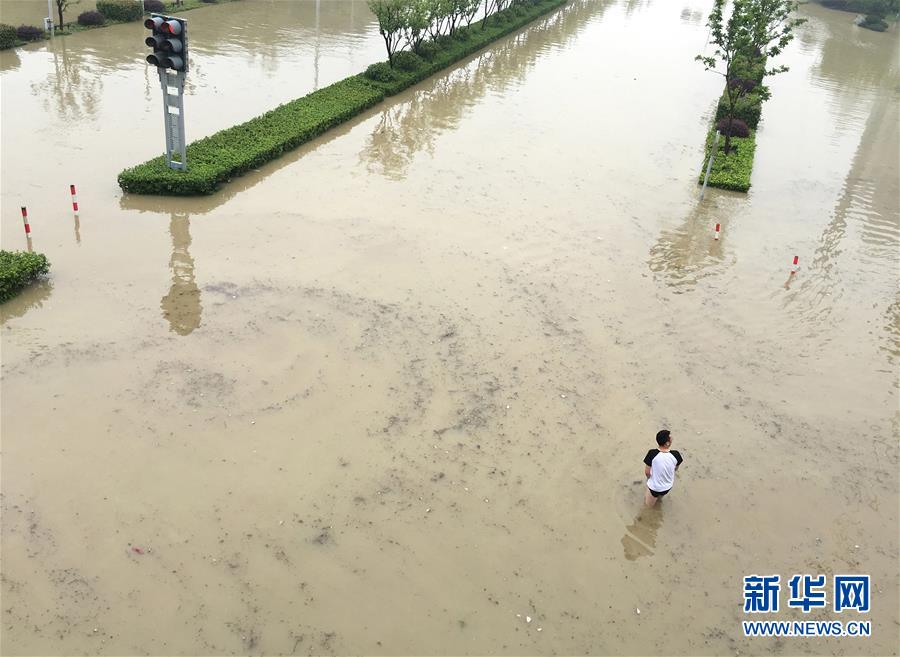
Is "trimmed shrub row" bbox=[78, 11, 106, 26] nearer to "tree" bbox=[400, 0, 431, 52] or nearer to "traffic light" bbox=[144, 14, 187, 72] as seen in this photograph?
"tree" bbox=[400, 0, 431, 52]

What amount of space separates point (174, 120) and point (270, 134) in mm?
3364

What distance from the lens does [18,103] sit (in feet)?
64.2

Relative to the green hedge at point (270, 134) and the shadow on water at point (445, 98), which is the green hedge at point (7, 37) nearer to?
the green hedge at point (270, 134)

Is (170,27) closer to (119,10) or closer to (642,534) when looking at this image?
(642,534)

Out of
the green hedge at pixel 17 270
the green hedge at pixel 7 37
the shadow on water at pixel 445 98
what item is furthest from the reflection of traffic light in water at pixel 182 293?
the green hedge at pixel 7 37

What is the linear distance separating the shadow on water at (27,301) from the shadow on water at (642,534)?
9.67m

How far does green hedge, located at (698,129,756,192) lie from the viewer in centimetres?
1838

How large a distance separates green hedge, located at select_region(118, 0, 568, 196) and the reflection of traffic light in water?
1776 millimetres

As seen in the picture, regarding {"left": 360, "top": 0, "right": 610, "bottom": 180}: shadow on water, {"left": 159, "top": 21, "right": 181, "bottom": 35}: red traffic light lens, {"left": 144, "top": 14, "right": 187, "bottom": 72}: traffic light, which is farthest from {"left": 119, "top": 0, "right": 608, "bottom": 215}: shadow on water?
{"left": 159, "top": 21, "right": 181, "bottom": 35}: red traffic light lens

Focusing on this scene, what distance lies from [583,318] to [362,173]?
7.80 m

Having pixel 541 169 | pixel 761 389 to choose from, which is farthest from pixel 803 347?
pixel 541 169

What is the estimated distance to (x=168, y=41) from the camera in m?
12.9

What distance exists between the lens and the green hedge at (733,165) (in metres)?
18.4

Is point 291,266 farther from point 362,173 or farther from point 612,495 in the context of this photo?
point 612,495
